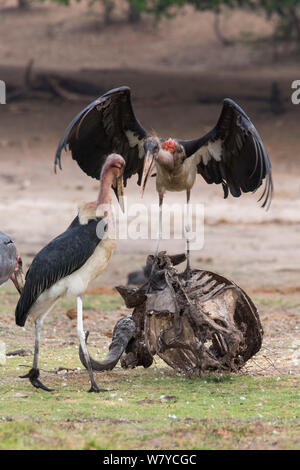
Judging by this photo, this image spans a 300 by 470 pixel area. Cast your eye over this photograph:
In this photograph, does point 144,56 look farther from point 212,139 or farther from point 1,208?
point 212,139

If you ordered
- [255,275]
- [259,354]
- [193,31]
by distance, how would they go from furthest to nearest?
[193,31] < [255,275] < [259,354]

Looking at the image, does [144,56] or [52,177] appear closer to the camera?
[52,177]

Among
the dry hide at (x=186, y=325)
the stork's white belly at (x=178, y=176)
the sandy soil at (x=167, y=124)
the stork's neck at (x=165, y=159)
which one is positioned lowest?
the sandy soil at (x=167, y=124)

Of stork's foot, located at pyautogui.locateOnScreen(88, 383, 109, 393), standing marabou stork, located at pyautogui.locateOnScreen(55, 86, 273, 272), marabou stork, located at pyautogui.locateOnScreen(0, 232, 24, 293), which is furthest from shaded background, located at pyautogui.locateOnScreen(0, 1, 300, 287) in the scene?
stork's foot, located at pyautogui.locateOnScreen(88, 383, 109, 393)

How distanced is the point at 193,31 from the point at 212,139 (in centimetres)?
2061

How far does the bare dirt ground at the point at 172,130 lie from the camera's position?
10516 mm

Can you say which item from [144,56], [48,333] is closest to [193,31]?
[144,56]

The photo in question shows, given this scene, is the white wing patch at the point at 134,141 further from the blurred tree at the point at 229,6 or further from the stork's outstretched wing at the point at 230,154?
the blurred tree at the point at 229,6

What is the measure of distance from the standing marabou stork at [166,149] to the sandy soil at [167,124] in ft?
4.34

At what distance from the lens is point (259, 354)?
6.52m

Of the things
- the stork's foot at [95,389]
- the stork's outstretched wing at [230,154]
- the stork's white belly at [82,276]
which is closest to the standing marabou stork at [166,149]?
the stork's outstretched wing at [230,154]

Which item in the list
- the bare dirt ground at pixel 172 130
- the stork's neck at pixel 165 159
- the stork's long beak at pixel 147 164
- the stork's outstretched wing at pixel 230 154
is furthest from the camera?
the bare dirt ground at pixel 172 130

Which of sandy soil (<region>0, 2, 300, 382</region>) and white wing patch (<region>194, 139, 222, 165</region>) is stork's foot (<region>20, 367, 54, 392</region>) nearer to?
sandy soil (<region>0, 2, 300, 382</region>)

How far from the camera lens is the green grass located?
13.9 feet
